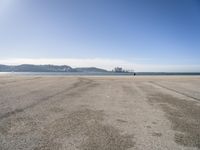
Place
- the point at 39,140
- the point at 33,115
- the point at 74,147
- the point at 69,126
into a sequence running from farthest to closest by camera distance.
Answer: the point at 33,115, the point at 69,126, the point at 39,140, the point at 74,147

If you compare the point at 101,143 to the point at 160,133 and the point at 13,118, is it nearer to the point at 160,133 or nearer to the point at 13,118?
the point at 160,133

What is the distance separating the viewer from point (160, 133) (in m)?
5.64

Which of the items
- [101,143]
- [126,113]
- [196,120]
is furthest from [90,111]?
[196,120]

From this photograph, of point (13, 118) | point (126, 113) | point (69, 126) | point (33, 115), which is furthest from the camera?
point (126, 113)

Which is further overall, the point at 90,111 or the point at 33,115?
the point at 90,111

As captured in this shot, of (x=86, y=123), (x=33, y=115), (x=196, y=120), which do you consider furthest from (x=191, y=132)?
(x=33, y=115)

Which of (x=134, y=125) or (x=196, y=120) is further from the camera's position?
(x=196, y=120)

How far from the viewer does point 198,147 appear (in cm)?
463

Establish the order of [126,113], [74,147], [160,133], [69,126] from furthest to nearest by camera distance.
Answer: [126,113], [69,126], [160,133], [74,147]

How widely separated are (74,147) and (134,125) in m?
2.59

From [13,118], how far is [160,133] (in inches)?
208

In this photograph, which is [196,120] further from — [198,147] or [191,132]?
[198,147]

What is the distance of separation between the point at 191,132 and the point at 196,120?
1636mm

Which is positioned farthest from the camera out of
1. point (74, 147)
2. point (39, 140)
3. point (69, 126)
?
point (69, 126)
